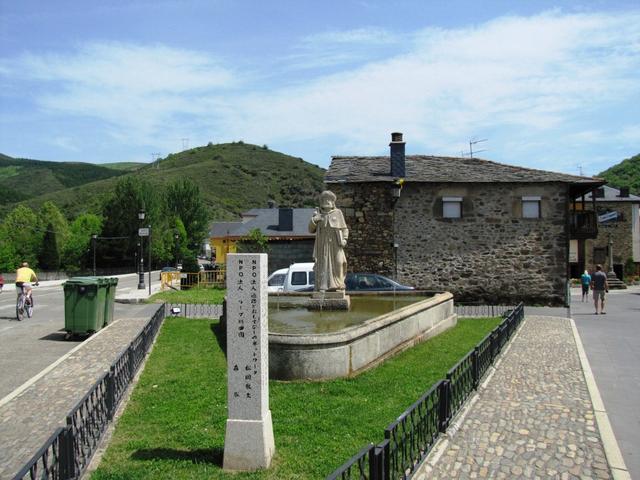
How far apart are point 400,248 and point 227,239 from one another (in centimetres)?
2559

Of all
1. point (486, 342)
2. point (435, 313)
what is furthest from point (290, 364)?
point (435, 313)

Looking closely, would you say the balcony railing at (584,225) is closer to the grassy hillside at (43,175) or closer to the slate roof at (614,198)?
the slate roof at (614,198)

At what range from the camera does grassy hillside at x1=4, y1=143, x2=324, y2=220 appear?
105 metres

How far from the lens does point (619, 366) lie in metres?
10.8

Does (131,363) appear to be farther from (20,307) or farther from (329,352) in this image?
(20,307)

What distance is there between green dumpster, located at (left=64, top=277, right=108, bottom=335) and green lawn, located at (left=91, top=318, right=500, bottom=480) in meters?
3.55

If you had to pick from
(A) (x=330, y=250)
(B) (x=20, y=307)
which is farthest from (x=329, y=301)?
(B) (x=20, y=307)

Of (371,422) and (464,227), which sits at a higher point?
(464,227)

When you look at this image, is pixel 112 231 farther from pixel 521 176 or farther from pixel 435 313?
pixel 435 313

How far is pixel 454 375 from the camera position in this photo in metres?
7.30

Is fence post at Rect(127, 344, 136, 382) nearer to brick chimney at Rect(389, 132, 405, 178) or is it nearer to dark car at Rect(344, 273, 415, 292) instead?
dark car at Rect(344, 273, 415, 292)

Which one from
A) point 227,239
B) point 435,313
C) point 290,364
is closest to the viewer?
point 290,364

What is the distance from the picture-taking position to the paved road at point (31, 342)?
9.98 m

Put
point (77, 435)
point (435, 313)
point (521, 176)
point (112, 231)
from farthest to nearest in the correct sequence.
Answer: point (112, 231), point (521, 176), point (435, 313), point (77, 435)
